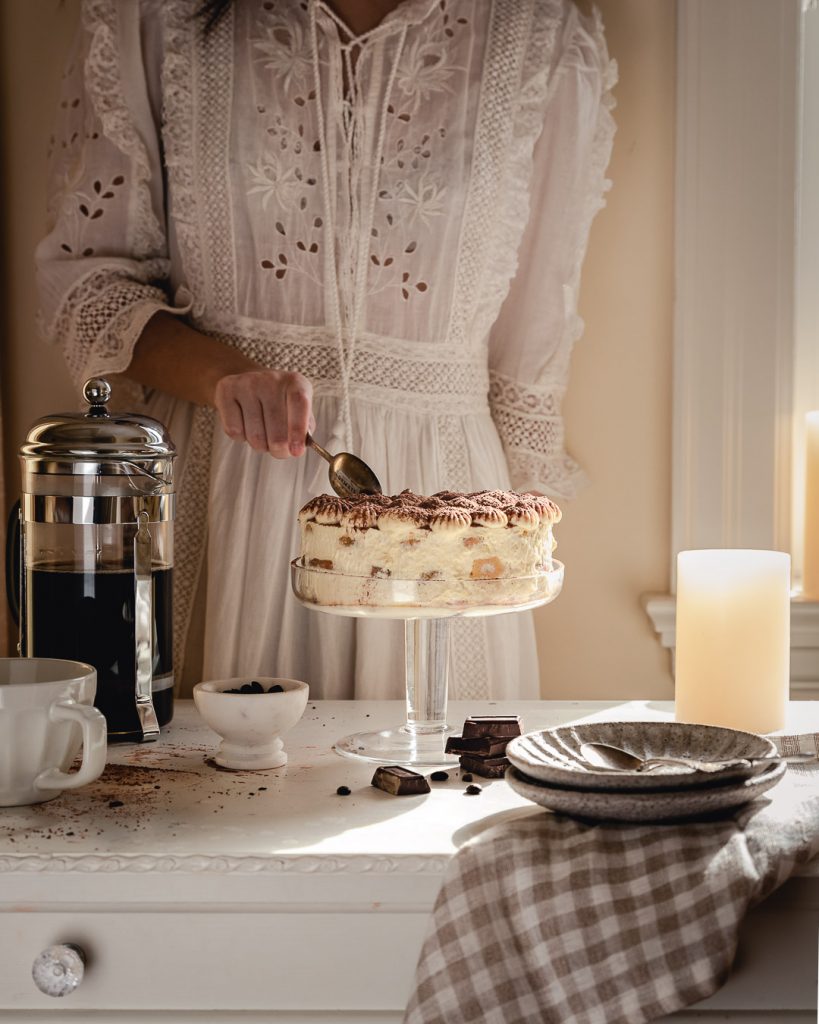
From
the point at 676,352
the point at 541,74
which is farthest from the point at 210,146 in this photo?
the point at 676,352

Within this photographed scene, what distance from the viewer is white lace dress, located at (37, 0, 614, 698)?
1.37m

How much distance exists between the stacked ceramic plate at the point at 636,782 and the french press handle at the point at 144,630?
1.18 feet

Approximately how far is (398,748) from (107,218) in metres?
0.74

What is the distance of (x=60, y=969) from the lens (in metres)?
0.77

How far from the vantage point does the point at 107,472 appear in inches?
40.3

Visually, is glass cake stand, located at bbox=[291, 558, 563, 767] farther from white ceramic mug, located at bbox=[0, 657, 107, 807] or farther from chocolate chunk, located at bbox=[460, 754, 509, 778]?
white ceramic mug, located at bbox=[0, 657, 107, 807]

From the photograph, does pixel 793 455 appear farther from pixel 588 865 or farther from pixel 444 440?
pixel 588 865

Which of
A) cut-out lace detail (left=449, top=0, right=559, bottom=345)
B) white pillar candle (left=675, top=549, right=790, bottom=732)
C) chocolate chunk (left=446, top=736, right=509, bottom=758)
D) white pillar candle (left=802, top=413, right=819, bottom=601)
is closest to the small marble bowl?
chocolate chunk (left=446, top=736, right=509, bottom=758)

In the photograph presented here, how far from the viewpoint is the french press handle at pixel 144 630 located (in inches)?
40.4

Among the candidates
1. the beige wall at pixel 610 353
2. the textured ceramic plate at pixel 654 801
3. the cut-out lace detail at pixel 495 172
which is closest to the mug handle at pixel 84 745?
the textured ceramic plate at pixel 654 801

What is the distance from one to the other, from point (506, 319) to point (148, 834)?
3.08 feet

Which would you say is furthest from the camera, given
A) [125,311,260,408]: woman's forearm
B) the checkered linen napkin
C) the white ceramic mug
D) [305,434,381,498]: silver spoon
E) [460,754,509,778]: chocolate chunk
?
[125,311,260,408]: woman's forearm

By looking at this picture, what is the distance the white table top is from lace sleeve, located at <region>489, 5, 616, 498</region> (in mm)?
609

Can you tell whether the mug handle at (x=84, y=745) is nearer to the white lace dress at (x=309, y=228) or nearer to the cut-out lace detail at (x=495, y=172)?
the white lace dress at (x=309, y=228)
